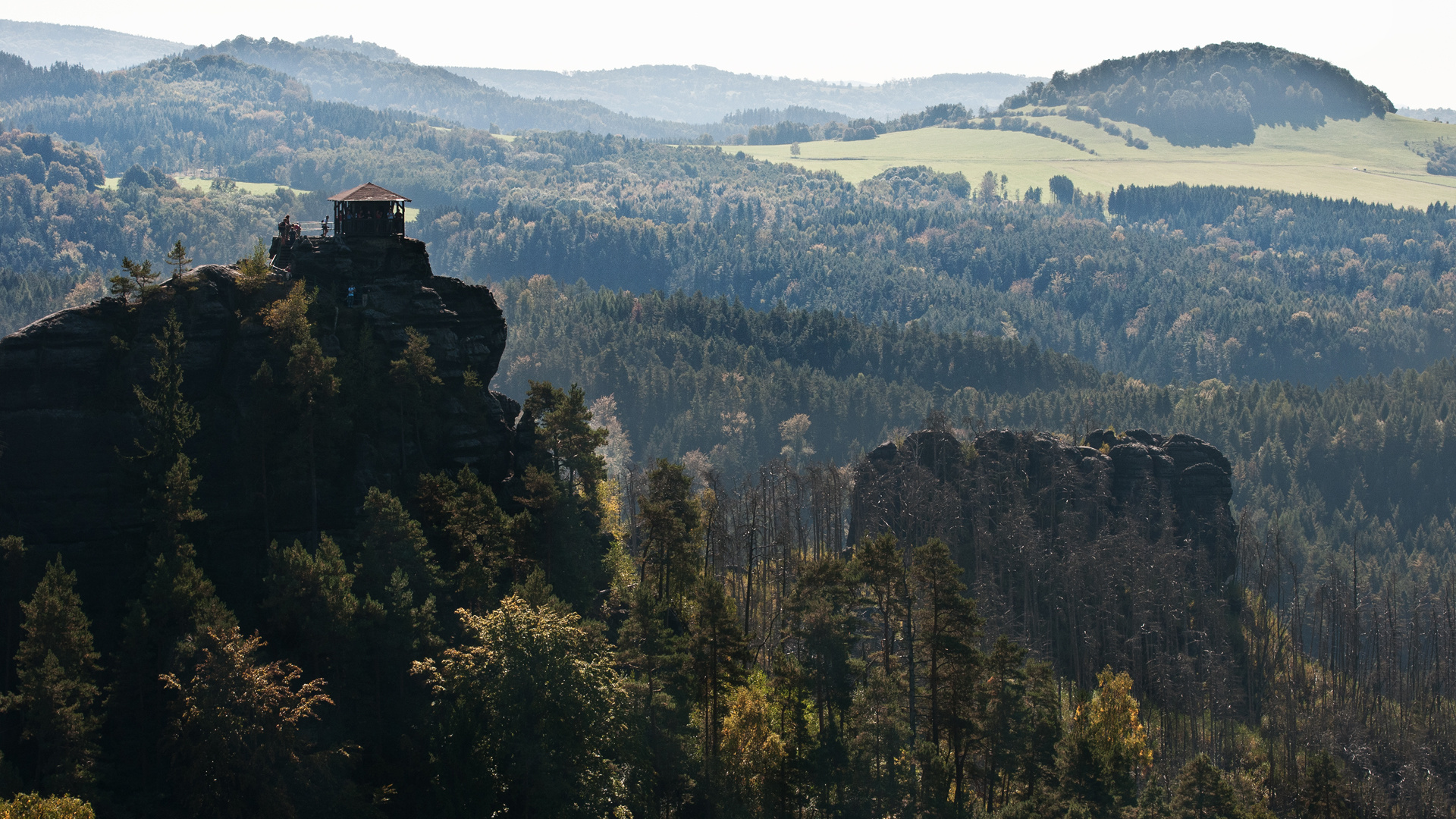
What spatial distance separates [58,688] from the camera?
5619 cm

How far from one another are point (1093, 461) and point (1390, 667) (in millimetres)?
38160

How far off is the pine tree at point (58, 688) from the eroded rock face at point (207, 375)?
9319mm

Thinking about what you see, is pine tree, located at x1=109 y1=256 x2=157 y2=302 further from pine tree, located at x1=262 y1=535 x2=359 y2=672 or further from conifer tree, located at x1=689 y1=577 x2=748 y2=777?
conifer tree, located at x1=689 y1=577 x2=748 y2=777

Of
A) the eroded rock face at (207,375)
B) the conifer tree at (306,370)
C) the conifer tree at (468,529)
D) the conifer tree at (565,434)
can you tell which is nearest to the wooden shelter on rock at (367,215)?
the eroded rock face at (207,375)

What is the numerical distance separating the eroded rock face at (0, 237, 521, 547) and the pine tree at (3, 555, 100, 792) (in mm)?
9319

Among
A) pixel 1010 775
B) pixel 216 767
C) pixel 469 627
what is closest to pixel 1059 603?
pixel 1010 775

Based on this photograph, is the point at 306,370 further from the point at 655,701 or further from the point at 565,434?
the point at 655,701

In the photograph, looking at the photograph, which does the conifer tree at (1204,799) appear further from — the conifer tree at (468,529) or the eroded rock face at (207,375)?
the eroded rock face at (207,375)

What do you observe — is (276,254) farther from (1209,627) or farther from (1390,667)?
(1390,667)

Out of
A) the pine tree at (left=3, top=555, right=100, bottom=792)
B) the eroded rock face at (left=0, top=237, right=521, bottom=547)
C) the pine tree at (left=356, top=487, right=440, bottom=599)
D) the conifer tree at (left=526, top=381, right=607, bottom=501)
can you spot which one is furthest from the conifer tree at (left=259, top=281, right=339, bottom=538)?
the conifer tree at (left=526, top=381, right=607, bottom=501)

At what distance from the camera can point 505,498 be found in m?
83.4

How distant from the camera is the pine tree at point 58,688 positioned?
55.9 meters

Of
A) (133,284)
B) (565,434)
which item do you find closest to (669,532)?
(565,434)

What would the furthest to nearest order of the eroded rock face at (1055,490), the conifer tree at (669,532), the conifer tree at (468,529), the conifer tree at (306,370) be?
the eroded rock face at (1055,490)
the conifer tree at (669,532)
the conifer tree at (306,370)
the conifer tree at (468,529)
